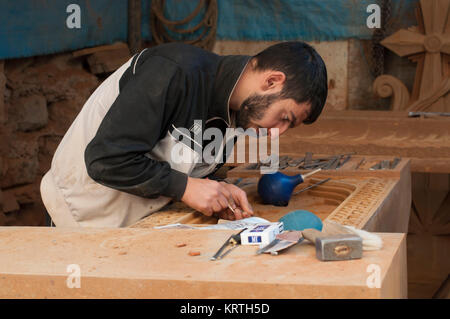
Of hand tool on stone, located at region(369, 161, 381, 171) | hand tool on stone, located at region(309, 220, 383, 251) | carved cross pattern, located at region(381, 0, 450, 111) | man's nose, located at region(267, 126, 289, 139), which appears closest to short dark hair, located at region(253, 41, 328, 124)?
man's nose, located at region(267, 126, 289, 139)

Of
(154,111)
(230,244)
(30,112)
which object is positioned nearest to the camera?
(230,244)

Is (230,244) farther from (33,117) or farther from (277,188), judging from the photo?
(33,117)

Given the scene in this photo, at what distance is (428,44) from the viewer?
5875 mm

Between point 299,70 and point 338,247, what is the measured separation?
1028 millimetres

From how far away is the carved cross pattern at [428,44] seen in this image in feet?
19.0

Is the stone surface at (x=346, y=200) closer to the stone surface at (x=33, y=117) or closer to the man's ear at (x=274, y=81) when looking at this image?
the man's ear at (x=274, y=81)

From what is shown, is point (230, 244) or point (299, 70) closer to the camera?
point (230, 244)

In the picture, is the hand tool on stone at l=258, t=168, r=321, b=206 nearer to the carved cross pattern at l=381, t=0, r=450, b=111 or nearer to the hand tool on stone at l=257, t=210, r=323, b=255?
the hand tool on stone at l=257, t=210, r=323, b=255

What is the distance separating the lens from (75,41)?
18.7 feet

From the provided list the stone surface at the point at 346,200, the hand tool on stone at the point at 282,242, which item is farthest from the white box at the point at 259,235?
the stone surface at the point at 346,200

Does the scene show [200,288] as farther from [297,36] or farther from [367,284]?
[297,36]

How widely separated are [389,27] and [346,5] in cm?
44

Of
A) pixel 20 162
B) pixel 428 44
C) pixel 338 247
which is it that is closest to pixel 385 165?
pixel 338 247

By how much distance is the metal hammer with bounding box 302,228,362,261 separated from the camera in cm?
162
